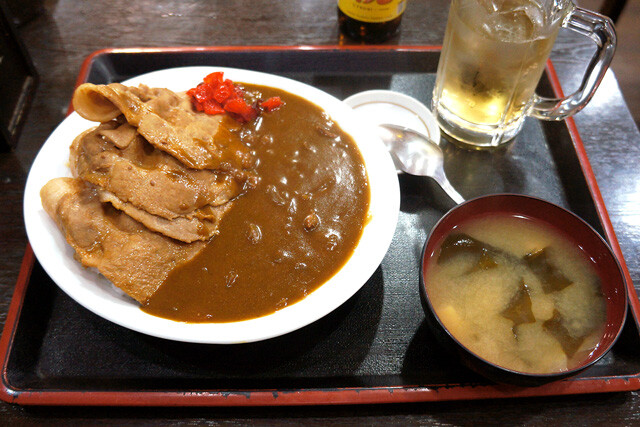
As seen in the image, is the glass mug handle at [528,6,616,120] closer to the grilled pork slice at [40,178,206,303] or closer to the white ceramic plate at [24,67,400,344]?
the white ceramic plate at [24,67,400,344]

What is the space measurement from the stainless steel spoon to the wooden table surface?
0.95m

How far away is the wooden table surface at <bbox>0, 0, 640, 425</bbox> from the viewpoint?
6.66 ft

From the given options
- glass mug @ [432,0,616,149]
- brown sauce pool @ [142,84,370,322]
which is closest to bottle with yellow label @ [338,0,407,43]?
glass mug @ [432,0,616,149]

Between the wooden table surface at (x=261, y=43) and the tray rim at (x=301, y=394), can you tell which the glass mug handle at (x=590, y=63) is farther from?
the tray rim at (x=301, y=394)

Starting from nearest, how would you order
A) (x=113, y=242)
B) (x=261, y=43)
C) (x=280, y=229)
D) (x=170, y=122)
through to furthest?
(x=113, y=242), (x=280, y=229), (x=170, y=122), (x=261, y=43)

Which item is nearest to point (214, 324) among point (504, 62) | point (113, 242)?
point (113, 242)

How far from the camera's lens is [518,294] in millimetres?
1999

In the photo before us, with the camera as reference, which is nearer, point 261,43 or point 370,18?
point 370,18

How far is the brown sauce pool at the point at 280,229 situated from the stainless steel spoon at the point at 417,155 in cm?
35

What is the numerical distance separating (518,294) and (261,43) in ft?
8.26

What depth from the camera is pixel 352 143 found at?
2535 mm

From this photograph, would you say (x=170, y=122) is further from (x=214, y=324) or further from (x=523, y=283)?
(x=523, y=283)

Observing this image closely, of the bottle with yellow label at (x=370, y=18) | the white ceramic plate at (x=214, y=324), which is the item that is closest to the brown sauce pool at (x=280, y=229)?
the white ceramic plate at (x=214, y=324)

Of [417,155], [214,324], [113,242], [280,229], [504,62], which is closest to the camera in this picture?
[214,324]
